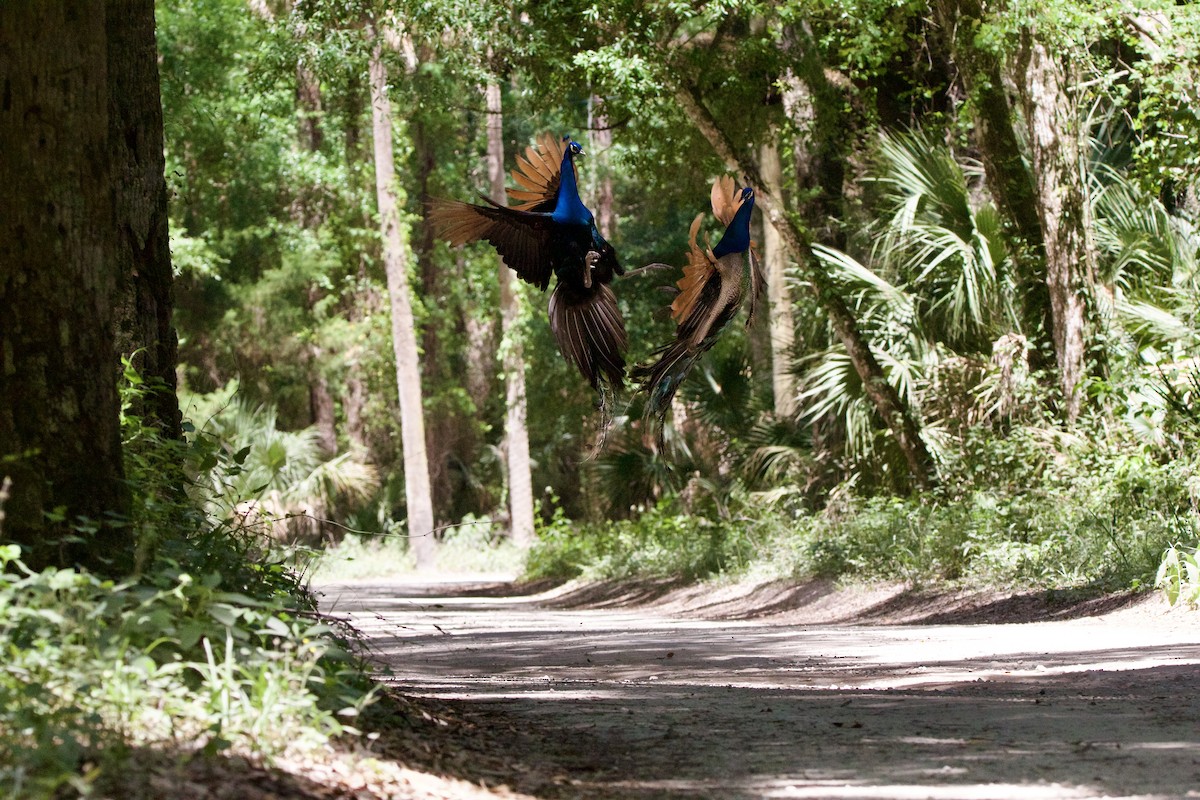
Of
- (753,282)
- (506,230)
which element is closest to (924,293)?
(753,282)

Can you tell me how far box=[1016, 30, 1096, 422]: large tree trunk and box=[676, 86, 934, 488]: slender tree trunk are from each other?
2.01 metres

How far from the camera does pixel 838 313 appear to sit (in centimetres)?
1708

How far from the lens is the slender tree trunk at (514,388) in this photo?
31.3m

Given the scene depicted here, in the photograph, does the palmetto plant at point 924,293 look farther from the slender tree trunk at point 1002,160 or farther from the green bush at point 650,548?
the green bush at point 650,548

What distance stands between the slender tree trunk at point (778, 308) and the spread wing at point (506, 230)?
10612 millimetres

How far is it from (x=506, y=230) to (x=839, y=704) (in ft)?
11.2

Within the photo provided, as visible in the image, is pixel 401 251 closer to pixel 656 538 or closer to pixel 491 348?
pixel 491 348

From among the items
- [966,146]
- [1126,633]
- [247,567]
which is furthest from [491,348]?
[247,567]

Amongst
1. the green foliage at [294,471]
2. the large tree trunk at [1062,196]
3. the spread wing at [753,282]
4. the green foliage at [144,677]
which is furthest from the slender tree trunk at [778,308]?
the green foliage at [144,677]

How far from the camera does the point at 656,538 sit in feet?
74.3

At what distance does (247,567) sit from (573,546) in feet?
64.7

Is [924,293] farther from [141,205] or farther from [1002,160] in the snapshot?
[141,205]

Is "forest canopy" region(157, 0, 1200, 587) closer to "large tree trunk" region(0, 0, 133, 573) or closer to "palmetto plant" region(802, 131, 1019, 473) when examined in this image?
"palmetto plant" region(802, 131, 1019, 473)

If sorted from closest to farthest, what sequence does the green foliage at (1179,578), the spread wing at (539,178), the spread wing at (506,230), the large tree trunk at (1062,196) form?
1. the spread wing at (506,230)
2. the spread wing at (539,178)
3. the green foliage at (1179,578)
4. the large tree trunk at (1062,196)
